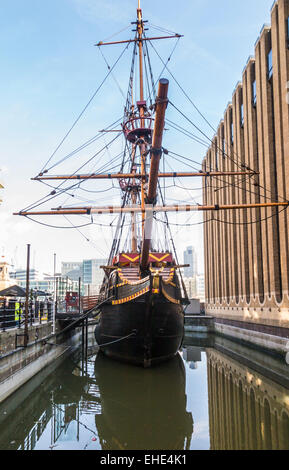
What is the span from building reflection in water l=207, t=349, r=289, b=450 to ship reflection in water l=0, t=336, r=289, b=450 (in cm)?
2

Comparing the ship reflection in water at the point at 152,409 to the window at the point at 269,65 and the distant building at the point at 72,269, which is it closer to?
the window at the point at 269,65

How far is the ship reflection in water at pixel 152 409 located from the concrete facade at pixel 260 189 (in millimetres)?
6263

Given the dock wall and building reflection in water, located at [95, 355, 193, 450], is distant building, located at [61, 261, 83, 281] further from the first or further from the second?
building reflection in water, located at [95, 355, 193, 450]

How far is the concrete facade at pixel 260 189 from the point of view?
22281mm

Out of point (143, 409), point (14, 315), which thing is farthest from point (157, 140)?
point (14, 315)

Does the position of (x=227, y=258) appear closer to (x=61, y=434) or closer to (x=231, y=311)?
(x=231, y=311)

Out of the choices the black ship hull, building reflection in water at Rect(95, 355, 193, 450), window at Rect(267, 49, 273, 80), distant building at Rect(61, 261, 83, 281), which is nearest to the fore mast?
the black ship hull

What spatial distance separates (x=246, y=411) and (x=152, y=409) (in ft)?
8.30

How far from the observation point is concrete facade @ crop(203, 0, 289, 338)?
22281mm

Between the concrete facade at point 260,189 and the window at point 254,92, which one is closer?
the concrete facade at point 260,189

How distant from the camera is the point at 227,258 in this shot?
39.5m

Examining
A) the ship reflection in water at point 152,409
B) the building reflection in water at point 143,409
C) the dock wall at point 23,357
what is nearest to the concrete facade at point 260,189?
the ship reflection in water at point 152,409
